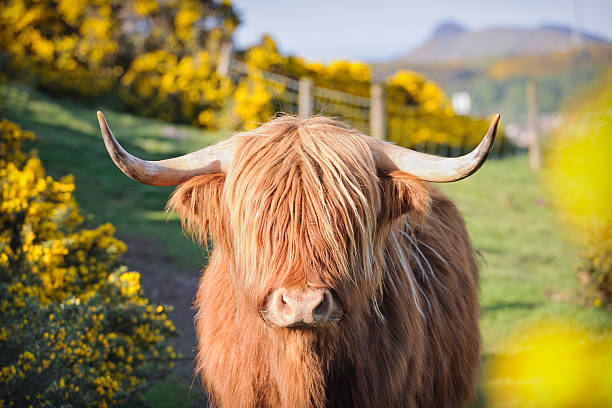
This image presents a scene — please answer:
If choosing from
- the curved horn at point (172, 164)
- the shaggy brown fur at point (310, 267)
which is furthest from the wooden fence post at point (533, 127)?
the curved horn at point (172, 164)

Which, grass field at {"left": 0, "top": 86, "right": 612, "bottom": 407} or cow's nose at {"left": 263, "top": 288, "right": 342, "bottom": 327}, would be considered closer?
cow's nose at {"left": 263, "top": 288, "right": 342, "bottom": 327}

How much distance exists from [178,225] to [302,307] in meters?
6.47

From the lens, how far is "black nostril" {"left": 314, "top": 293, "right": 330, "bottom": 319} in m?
2.09

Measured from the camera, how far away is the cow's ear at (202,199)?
2.49 meters

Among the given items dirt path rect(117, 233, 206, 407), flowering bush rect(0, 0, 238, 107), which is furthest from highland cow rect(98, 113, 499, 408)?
flowering bush rect(0, 0, 238, 107)

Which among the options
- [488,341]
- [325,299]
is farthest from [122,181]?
[325,299]

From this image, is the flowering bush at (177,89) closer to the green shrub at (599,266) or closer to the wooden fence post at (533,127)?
the wooden fence post at (533,127)

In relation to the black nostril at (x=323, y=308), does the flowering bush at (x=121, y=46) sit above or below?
above

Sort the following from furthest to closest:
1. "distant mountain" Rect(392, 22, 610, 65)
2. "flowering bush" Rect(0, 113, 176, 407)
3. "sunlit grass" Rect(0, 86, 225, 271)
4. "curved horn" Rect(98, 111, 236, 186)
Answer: "distant mountain" Rect(392, 22, 610, 65)
"sunlit grass" Rect(0, 86, 225, 271)
"flowering bush" Rect(0, 113, 176, 407)
"curved horn" Rect(98, 111, 236, 186)

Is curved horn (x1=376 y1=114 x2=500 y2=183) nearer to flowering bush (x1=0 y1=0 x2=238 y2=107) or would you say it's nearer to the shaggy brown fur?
the shaggy brown fur

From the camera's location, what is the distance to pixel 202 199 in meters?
2.52

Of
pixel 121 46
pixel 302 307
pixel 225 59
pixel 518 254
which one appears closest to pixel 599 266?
pixel 518 254

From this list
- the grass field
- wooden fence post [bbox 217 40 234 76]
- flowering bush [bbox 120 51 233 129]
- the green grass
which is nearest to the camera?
the green grass

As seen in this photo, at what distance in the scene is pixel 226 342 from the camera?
8.89ft
